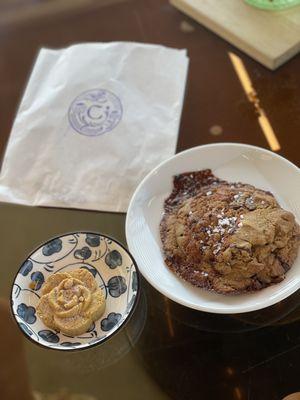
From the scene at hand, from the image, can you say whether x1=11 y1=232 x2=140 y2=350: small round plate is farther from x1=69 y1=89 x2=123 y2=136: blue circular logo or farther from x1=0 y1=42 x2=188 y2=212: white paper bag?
x1=69 y1=89 x2=123 y2=136: blue circular logo

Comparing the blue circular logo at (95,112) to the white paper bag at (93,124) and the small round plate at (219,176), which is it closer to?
the white paper bag at (93,124)

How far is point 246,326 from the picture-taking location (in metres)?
0.74

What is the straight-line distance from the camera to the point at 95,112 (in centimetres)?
100

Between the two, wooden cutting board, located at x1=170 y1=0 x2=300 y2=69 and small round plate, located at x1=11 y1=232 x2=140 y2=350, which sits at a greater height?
wooden cutting board, located at x1=170 y1=0 x2=300 y2=69

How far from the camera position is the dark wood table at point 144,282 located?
705mm

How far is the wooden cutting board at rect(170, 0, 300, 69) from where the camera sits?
1.00 meters

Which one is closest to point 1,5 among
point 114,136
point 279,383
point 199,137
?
point 114,136

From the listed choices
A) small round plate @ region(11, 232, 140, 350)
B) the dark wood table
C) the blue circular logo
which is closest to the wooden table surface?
the dark wood table

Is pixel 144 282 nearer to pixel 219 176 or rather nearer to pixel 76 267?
pixel 76 267

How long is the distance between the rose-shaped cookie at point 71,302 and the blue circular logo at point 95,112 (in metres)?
0.32

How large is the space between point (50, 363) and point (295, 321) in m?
0.34

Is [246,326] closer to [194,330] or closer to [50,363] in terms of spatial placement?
[194,330]

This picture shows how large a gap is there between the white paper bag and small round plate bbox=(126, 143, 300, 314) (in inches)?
3.1

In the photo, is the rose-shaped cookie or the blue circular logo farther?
the blue circular logo
